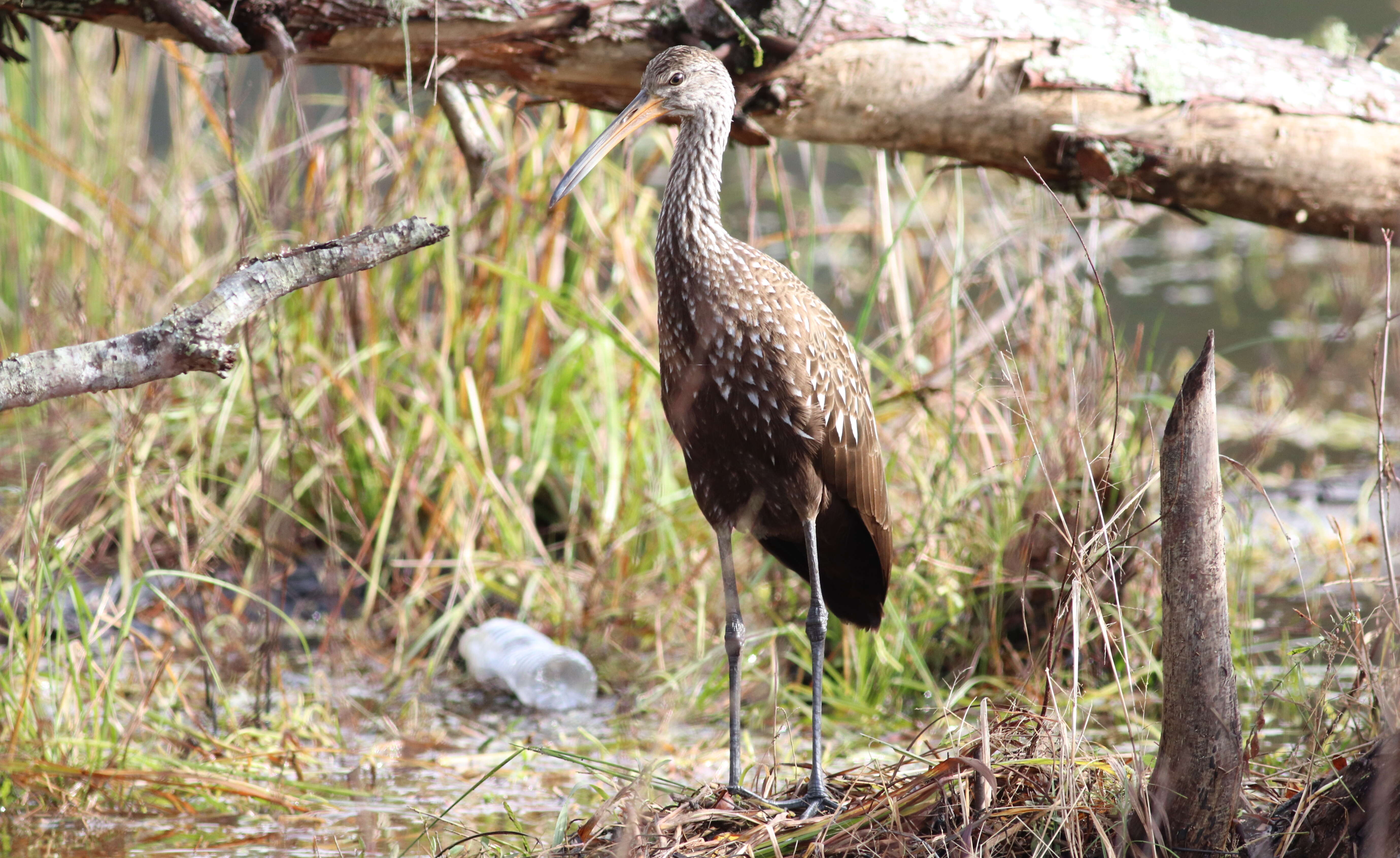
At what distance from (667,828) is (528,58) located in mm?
1748

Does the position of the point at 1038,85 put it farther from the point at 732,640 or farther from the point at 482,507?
the point at 482,507

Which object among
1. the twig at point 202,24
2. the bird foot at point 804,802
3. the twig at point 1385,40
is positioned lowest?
the bird foot at point 804,802

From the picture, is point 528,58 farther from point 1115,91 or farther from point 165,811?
point 165,811

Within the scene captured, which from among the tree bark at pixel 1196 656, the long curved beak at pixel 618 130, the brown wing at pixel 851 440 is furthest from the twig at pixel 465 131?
the tree bark at pixel 1196 656

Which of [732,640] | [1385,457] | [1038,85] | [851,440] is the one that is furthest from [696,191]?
[1385,457]

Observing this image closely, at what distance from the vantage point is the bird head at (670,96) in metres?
3.00

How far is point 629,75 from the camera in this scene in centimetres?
332

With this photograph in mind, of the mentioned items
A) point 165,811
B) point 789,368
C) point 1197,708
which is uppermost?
point 789,368

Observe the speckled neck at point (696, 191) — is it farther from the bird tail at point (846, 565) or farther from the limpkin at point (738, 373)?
the bird tail at point (846, 565)

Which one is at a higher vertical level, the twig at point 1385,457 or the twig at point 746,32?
the twig at point 746,32

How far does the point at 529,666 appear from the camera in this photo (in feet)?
13.8

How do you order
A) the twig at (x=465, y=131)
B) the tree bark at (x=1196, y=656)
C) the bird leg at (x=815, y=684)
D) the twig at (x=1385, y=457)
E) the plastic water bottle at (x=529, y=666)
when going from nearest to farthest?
the twig at (x=1385, y=457) → the tree bark at (x=1196, y=656) → the bird leg at (x=815, y=684) → the twig at (x=465, y=131) → the plastic water bottle at (x=529, y=666)

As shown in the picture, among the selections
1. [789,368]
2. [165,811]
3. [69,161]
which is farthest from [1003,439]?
[69,161]

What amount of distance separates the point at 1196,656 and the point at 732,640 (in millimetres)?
1189
